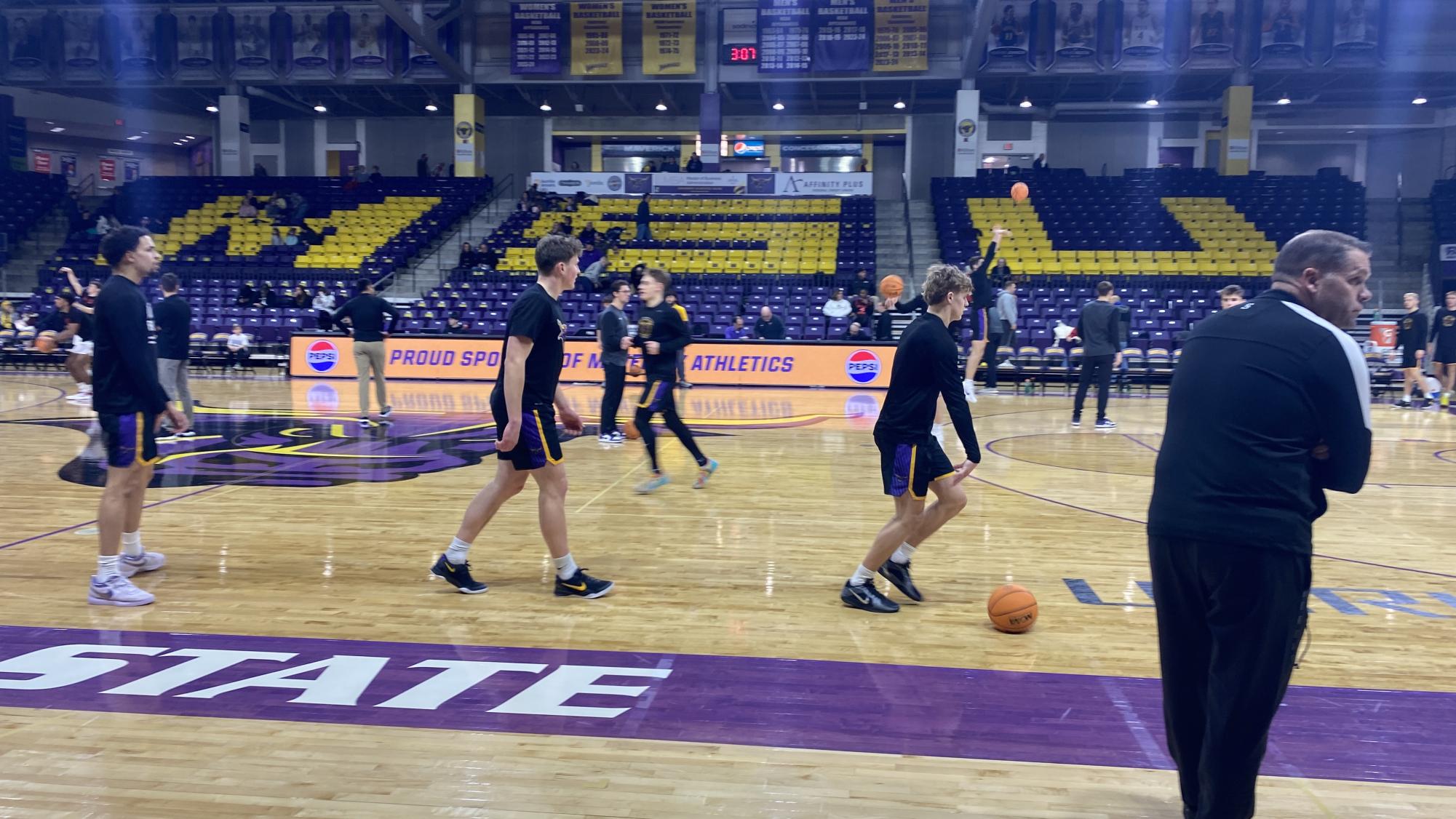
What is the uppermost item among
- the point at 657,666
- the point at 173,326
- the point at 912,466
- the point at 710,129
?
the point at 710,129

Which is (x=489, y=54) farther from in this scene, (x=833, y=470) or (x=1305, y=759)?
(x=1305, y=759)

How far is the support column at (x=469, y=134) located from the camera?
30.1 metres

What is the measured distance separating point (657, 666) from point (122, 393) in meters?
3.13

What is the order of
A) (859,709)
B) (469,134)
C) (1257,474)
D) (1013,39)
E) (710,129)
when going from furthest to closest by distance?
(469,134) → (710,129) → (1013,39) → (859,709) → (1257,474)

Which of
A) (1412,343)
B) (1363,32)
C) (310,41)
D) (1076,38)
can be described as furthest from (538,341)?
(1363,32)

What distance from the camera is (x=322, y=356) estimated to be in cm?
1986

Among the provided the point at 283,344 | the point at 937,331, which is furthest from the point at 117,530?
the point at 283,344

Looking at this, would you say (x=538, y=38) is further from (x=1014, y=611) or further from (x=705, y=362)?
(x=1014, y=611)

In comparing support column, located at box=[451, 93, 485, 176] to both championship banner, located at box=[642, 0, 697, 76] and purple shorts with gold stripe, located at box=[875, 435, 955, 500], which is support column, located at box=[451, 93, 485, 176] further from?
purple shorts with gold stripe, located at box=[875, 435, 955, 500]

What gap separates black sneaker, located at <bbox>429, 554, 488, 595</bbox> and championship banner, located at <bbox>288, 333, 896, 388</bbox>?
12980 mm

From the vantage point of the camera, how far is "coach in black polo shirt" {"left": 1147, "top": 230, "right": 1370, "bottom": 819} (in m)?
2.42

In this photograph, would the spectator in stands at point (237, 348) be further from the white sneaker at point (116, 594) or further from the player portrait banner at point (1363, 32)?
the player portrait banner at point (1363, 32)

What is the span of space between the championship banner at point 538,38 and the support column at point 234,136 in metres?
9.40

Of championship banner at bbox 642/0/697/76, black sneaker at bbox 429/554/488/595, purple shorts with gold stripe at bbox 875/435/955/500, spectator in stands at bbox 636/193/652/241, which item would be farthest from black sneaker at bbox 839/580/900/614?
championship banner at bbox 642/0/697/76
